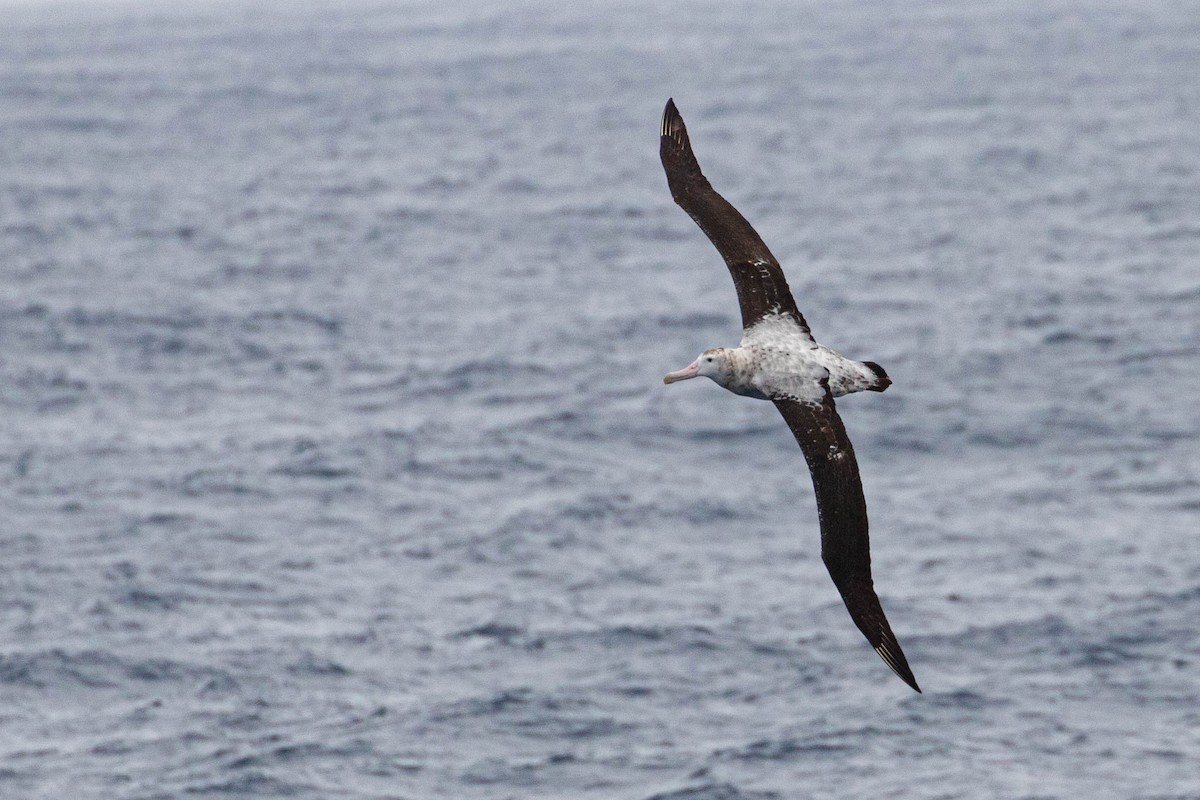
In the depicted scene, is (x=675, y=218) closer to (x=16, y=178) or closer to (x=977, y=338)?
(x=977, y=338)

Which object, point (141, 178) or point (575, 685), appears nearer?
point (575, 685)

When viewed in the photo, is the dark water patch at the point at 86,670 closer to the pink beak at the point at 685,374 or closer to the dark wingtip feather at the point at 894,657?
the pink beak at the point at 685,374

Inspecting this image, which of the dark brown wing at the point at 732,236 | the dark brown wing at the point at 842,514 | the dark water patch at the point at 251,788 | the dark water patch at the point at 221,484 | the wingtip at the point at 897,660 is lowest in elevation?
the dark water patch at the point at 251,788

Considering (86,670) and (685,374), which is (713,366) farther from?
(86,670)

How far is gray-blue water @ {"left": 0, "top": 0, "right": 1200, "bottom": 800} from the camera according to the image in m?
26.1

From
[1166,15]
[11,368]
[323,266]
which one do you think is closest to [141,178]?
[323,266]

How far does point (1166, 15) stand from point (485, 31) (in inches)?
1993

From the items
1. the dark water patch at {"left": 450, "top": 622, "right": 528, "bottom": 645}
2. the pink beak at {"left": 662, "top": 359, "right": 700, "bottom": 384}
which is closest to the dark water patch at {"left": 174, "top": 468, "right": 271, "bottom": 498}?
the dark water patch at {"left": 450, "top": 622, "right": 528, "bottom": 645}

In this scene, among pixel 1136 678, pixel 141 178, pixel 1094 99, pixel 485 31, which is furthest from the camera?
pixel 485 31

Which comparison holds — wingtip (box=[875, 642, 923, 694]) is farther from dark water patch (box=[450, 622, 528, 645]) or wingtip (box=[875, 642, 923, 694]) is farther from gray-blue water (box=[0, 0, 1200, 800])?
dark water patch (box=[450, 622, 528, 645])

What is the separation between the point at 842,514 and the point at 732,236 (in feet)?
9.29

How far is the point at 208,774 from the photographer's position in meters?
25.3

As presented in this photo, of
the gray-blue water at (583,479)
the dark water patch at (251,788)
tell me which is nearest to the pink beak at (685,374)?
the gray-blue water at (583,479)

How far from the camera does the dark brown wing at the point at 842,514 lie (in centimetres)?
1397
